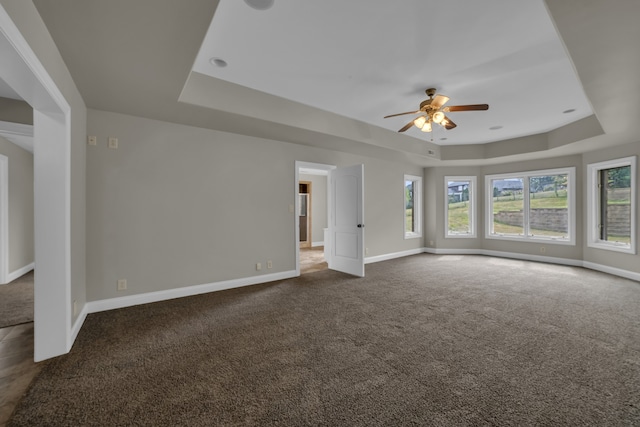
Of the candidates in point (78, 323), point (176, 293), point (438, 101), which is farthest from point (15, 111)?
point (438, 101)

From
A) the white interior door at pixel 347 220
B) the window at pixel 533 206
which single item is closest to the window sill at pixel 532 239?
the window at pixel 533 206

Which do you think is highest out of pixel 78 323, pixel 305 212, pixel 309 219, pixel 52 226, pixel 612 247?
pixel 305 212

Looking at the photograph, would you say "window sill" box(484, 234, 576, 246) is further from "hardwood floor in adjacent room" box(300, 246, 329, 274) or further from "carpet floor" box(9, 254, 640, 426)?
"hardwood floor in adjacent room" box(300, 246, 329, 274)

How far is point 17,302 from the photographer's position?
11.6 ft

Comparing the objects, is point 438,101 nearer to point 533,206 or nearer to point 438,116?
Answer: point 438,116

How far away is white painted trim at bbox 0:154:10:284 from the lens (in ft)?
14.4

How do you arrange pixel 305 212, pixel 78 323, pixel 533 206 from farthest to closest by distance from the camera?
pixel 305 212
pixel 533 206
pixel 78 323

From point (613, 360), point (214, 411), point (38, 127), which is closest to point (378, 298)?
point (613, 360)

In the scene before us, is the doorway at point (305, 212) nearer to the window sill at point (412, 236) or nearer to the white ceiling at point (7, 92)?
the window sill at point (412, 236)

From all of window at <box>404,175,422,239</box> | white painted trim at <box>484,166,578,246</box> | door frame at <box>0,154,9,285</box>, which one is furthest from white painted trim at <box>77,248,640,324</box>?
door frame at <box>0,154,9,285</box>

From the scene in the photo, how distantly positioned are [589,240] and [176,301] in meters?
7.76

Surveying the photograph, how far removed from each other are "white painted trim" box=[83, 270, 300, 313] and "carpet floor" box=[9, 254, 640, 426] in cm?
15

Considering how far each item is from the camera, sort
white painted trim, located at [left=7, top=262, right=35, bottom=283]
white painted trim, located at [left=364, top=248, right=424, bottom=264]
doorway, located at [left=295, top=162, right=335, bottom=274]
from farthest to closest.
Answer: doorway, located at [left=295, top=162, right=335, bottom=274]
white painted trim, located at [left=364, top=248, right=424, bottom=264]
white painted trim, located at [left=7, top=262, right=35, bottom=283]

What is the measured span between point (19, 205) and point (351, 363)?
6.33m
